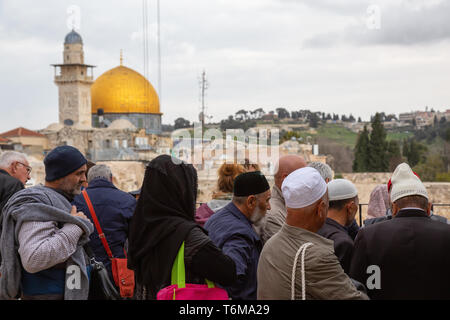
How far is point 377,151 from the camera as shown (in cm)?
3712

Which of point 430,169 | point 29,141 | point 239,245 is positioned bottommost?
point 430,169

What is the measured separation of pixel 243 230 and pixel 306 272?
2.82 ft

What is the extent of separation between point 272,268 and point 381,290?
682 millimetres

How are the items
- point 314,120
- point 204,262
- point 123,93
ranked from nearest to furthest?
1. point 204,262
2. point 123,93
3. point 314,120

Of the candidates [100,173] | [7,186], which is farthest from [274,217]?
[7,186]

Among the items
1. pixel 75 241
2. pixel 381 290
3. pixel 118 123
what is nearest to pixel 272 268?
pixel 381 290

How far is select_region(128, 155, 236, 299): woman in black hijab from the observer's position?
2.54m

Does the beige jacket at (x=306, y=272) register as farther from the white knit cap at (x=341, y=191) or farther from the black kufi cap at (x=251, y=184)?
the white knit cap at (x=341, y=191)

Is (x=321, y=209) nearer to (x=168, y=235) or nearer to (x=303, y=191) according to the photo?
(x=303, y=191)

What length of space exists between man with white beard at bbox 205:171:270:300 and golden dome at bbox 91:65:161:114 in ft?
143

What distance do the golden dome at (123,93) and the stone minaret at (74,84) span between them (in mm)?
1477

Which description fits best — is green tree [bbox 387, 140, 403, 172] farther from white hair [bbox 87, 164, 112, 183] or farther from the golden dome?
white hair [bbox 87, 164, 112, 183]

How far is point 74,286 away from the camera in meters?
2.94

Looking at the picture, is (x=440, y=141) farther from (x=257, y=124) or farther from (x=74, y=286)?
(x=74, y=286)
